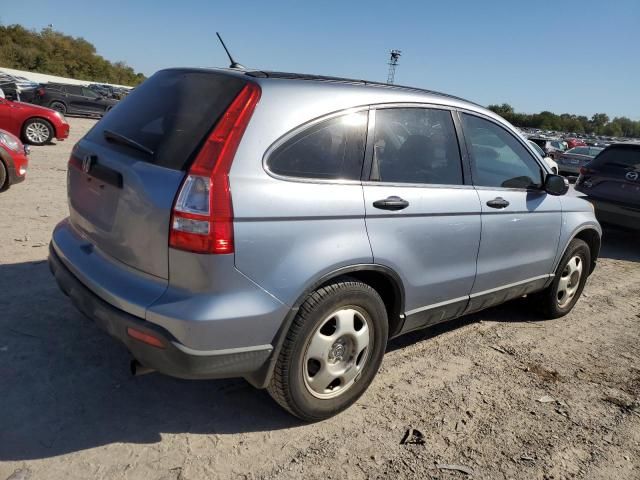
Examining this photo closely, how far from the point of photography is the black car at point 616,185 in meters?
8.02

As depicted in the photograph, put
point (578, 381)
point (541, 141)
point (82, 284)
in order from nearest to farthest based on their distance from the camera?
point (82, 284) → point (578, 381) → point (541, 141)

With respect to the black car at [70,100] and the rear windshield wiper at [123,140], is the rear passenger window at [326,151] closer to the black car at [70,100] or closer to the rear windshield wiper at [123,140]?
the rear windshield wiper at [123,140]

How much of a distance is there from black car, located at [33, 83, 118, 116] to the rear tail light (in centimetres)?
2421

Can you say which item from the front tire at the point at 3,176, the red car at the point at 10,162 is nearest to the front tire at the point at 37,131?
the red car at the point at 10,162

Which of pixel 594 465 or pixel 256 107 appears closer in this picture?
pixel 256 107

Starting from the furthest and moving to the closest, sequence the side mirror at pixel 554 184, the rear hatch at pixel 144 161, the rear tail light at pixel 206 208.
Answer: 1. the side mirror at pixel 554 184
2. the rear hatch at pixel 144 161
3. the rear tail light at pixel 206 208

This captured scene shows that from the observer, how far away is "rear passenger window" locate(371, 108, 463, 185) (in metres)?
3.01

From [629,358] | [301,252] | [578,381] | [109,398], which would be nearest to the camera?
[301,252]

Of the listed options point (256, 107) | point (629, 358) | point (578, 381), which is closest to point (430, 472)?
point (578, 381)

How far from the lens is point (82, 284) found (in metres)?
2.71

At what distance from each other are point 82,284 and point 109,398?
698 millimetres

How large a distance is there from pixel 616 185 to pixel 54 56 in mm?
87715

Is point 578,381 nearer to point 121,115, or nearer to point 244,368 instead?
point 244,368

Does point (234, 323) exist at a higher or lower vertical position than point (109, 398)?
higher
